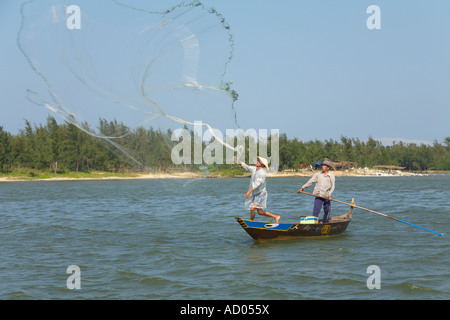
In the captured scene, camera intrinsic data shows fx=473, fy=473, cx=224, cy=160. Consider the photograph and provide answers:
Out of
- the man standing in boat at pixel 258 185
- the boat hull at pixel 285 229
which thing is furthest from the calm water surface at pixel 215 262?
the man standing in boat at pixel 258 185

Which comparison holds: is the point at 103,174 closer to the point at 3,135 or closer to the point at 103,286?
the point at 3,135

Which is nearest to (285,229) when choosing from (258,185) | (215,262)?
(258,185)

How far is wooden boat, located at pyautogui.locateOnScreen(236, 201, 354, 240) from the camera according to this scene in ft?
48.9

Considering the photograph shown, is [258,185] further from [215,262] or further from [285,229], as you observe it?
[215,262]

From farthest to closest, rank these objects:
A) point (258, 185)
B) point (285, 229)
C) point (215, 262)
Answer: point (285, 229) → point (258, 185) → point (215, 262)

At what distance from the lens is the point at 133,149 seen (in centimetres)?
1375

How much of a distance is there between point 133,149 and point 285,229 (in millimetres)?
5503

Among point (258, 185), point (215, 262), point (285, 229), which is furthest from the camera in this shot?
point (285, 229)

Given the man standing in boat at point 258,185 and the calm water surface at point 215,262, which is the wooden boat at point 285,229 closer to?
the calm water surface at point 215,262

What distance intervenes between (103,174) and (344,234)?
280 feet

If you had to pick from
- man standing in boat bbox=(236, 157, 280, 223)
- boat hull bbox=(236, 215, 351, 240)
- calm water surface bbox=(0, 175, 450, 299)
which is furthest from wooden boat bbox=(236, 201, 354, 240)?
man standing in boat bbox=(236, 157, 280, 223)

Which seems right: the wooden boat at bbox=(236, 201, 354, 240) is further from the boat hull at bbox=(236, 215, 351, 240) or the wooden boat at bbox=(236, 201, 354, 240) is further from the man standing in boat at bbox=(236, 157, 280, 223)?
the man standing in boat at bbox=(236, 157, 280, 223)

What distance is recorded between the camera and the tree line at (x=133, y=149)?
13664 mm
